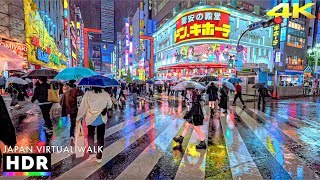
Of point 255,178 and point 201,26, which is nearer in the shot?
point 255,178

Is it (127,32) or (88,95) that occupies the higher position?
(127,32)

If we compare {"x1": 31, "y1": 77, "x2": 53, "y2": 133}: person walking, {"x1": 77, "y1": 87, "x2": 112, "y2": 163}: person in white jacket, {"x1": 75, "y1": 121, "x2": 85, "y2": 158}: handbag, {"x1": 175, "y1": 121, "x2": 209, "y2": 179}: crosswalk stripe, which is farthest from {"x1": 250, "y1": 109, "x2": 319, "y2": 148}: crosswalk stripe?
{"x1": 31, "y1": 77, "x2": 53, "y2": 133}: person walking

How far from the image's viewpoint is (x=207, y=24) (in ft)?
Answer: 131

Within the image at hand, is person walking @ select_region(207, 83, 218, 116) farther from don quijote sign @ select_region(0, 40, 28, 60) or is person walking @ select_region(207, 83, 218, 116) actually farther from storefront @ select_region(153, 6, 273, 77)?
storefront @ select_region(153, 6, 273, 77)

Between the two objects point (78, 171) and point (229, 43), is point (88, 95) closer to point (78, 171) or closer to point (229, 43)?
point (78, 171)

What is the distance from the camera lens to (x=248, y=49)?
151ft

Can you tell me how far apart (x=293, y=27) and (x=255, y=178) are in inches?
2044

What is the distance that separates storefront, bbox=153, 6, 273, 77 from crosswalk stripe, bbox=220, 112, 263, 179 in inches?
1326

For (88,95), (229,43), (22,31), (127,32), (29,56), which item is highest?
(127,32)

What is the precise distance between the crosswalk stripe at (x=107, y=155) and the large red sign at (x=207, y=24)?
119 ft

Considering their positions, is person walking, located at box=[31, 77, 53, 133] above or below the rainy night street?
above

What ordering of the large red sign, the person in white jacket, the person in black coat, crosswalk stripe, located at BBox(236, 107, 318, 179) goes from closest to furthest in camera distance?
the person in black coat < crosswalk stripe, located at BBox(236, 107, 318, 179) < the person in white jacket < the large red sign

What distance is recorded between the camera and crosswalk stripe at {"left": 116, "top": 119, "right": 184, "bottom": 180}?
3.81 meters

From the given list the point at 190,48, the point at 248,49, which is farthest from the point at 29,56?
the point at 248,49
